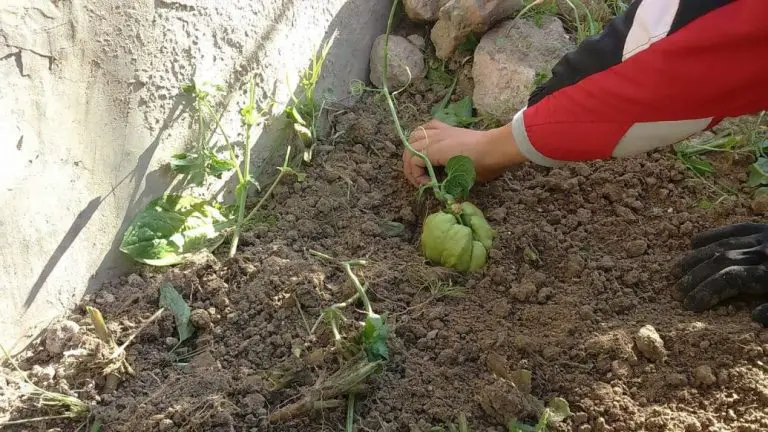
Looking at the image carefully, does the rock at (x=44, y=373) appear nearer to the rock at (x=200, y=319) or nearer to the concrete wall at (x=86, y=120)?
the concrete wall at (x=86, y=120)

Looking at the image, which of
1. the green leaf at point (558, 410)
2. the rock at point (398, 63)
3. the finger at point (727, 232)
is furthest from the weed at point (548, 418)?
the rock at point (398, 63)

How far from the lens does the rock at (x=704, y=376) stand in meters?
1.36

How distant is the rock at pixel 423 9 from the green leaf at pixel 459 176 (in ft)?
2.33

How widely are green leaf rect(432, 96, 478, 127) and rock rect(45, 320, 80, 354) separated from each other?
1.13 metres

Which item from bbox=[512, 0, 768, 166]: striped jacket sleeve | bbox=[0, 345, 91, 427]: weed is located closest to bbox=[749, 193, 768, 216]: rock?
bbox=[512, 0, 768, 166]: striped jacket sleeve

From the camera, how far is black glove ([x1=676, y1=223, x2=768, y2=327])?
1504mm

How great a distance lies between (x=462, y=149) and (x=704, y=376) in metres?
0.75

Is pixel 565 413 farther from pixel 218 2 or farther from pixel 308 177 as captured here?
pixel 218 2

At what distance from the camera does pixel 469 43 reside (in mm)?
2232

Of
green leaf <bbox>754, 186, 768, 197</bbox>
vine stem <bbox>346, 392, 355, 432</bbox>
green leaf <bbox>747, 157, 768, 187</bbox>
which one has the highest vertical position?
green leaf <bbox>747, 157, 768, 187</bbox>

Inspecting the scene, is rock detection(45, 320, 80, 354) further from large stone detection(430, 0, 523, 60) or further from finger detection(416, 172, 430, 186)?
large stone detection(430, 0, 523, 60)

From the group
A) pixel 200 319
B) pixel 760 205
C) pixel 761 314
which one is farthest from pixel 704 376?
pixel 200 319

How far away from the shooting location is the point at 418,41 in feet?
7.64

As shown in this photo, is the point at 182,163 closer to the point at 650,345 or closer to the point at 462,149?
the point at 462,149
